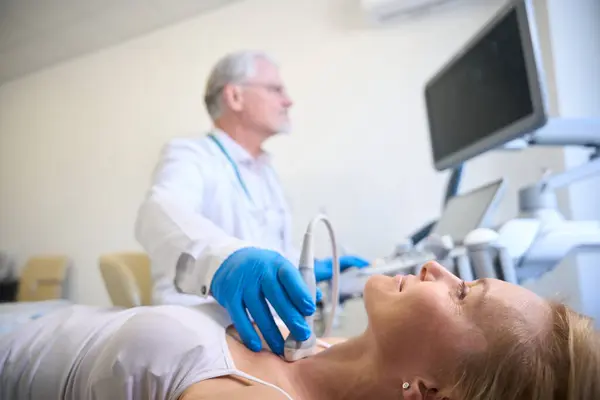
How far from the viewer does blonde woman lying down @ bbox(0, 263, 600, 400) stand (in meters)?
0.53

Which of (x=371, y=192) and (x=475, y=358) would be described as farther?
(x=371, y=192)

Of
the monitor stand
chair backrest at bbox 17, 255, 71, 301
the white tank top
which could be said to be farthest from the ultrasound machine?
chair backrest at bbox 17, 255, 71, 301

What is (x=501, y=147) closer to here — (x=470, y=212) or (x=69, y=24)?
(x=470, y=212)

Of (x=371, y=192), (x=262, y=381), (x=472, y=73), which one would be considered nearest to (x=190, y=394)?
(x=262, y=381)

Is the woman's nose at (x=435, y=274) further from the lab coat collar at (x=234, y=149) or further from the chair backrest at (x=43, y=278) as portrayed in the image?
the chair backrest at (x=43, y=278)

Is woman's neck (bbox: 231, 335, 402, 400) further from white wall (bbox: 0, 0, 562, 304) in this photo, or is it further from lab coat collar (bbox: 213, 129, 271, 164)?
white wall (bbox: 0, 0, 562, 304)

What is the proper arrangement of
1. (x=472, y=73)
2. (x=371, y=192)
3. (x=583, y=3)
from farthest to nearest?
1. (x=371, y=192)
2. (x=583, y=3)
3. (x=472, y=73)

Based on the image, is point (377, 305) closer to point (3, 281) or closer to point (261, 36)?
point (261, 36)

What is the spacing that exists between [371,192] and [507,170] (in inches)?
18.8

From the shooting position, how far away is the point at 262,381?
1.85 feet

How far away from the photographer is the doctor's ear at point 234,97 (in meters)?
1.41

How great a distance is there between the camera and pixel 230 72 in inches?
55.4

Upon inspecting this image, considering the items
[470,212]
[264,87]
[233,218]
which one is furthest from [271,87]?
[470,212]

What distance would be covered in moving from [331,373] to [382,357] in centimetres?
8
